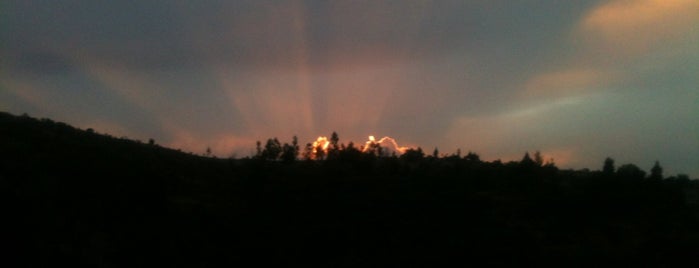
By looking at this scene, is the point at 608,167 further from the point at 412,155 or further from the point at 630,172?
the point at 412,155

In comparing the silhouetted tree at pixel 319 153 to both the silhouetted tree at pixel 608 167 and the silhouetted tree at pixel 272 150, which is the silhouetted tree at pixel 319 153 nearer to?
the silhouetted tree at pixel 272 150

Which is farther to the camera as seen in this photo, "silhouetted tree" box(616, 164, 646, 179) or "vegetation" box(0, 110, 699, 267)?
"silhouetted tree" box(616, 164, 646, 179)

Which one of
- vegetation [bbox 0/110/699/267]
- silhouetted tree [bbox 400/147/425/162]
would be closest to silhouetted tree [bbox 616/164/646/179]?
vegetation [bbox 0/110/699/267]

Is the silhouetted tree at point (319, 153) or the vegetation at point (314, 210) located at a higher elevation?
the silhouetted tree at point (319, 153)

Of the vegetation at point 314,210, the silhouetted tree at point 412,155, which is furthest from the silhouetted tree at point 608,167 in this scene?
the silhouetted tree at point 412,155

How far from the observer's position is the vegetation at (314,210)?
3020 centimetres

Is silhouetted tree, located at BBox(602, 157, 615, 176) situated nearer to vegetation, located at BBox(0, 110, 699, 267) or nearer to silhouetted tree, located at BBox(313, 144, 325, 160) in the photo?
vegetation, located at BBox(0, 110, 699, 267)

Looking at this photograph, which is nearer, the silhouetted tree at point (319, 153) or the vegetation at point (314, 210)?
the vegetation at point (314, 210)

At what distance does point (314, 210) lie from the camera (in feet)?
118

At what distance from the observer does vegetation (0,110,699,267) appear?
30.2 m

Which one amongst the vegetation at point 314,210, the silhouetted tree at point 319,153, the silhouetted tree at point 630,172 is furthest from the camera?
the silhouetted tree at point 319,153

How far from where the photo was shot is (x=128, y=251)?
96.6 ft

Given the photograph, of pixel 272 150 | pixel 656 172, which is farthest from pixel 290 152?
pixel 656 172

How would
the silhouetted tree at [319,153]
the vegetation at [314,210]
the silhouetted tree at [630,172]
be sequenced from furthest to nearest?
the silhouetted tree at [319,153]
the silhouetted tree at [630,172]
the vegetation at [314,210]
